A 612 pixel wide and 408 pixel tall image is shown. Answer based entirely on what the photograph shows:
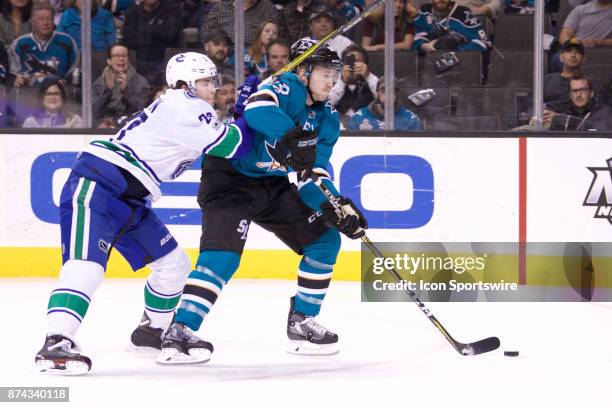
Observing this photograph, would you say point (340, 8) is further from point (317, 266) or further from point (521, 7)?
point (317, 266)

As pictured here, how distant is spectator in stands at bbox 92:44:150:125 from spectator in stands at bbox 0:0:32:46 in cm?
52

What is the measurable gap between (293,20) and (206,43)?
20.2 inches

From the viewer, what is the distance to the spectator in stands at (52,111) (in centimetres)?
648

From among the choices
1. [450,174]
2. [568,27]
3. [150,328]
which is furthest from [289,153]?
[568,27]

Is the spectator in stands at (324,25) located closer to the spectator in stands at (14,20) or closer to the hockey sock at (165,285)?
the spectator in stands at (14,20)

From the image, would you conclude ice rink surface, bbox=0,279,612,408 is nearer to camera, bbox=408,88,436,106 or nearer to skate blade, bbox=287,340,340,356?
skate blade, bbox=287,340,340,356

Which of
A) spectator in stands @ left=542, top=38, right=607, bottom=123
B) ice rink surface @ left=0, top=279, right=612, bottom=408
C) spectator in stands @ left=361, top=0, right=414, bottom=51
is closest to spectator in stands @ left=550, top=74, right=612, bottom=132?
spectator in stands @ left=542, top=38, right=607, bottom=123

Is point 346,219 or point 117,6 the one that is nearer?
point 346,219

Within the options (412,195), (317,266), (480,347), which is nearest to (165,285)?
(317,266)

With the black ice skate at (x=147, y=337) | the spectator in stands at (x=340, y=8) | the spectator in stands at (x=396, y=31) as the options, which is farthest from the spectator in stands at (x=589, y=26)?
the black ice skate at (x=147, y=337)

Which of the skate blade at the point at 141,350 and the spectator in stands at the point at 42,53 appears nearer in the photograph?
the skate blade at the point at 141,350

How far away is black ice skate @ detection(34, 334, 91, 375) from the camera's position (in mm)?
3812

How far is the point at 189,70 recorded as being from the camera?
409 centimetres

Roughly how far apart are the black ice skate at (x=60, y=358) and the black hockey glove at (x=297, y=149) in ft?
3.23
